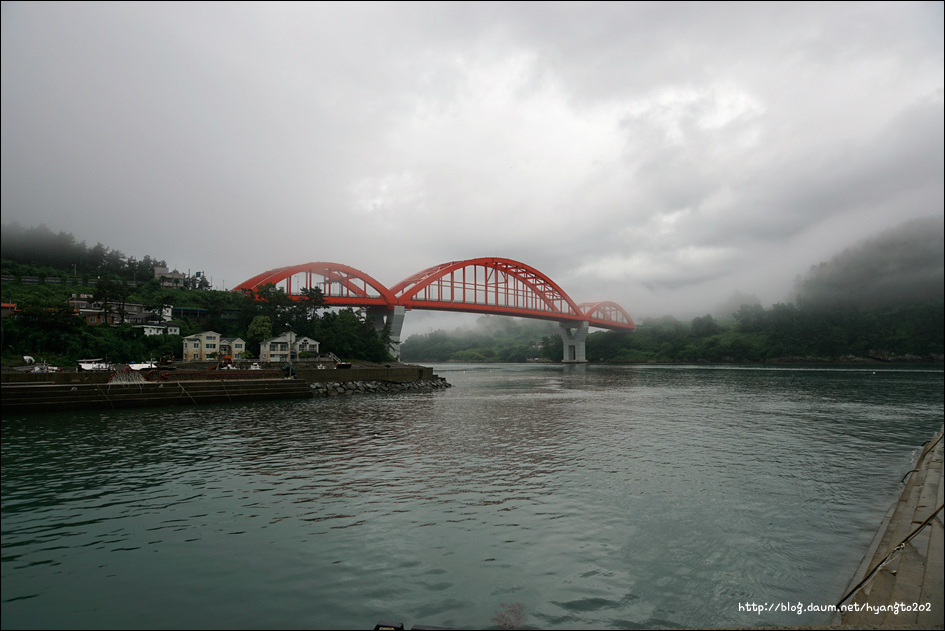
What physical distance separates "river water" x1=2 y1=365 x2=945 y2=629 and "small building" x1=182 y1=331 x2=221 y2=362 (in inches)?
1382

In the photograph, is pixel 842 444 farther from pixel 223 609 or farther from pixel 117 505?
pixel 117 505

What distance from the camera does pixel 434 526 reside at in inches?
359

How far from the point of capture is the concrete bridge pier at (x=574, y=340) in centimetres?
12838

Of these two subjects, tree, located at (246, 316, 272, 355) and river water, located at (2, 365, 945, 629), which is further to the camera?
tree, located at (246, 316, 272, 355)

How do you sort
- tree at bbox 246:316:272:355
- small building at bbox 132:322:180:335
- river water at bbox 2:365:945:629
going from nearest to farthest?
1. river water at bbox 2:365:945:629
2. small building at bbox 132:322:180:335
3. tree at bbox 246:316:272:355

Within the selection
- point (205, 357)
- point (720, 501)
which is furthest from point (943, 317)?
point (205, 357)

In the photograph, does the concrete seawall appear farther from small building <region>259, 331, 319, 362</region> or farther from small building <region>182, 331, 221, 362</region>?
small building <region>182, 331, 221, 362</region>

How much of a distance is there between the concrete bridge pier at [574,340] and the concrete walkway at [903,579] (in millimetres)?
118308

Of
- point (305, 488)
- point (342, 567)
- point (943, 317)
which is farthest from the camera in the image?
point (943, 317)

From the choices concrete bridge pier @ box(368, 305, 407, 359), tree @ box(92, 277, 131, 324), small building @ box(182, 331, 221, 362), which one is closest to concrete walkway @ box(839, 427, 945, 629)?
small building @ box(182, 331, 221, 362)

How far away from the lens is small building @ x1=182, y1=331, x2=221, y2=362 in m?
52.7

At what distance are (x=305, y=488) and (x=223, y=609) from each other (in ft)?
18.7

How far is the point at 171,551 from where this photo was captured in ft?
25.9

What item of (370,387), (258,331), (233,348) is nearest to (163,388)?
(370,387)
